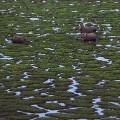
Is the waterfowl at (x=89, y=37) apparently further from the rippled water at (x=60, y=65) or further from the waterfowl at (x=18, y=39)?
the waterfowl at (x=18, y=39)

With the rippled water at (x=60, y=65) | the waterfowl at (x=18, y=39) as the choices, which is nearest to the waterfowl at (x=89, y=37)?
the rippled water at (x=60, y=65)

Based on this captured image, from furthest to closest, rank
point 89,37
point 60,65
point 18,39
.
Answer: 1. point 89,37
2. point 18,39
3. point 60,65

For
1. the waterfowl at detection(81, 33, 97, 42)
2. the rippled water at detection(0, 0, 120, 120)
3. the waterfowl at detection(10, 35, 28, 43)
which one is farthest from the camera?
the waterfowl at detection(81, 33, 97, 42)

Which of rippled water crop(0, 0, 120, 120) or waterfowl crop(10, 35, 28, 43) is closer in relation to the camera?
rippled water crop(0, 0, 120, 120)

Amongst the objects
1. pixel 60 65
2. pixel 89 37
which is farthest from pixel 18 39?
pixel 60 65

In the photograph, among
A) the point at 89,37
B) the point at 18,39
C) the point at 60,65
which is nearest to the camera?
the point at 60,65

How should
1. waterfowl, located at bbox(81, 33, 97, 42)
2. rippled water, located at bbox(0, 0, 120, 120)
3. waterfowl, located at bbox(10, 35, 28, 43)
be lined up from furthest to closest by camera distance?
waterfowl, located at bbox(81, 33, 97, 42) → waterfowl, located at bbox(10, 35, 28, 43) → rippled water, located at bbox(0, 0, 120, 120)

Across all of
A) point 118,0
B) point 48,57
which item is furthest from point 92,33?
point 118,0

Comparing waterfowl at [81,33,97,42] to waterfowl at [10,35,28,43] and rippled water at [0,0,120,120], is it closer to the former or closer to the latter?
rippled water at [0,0,120,120]

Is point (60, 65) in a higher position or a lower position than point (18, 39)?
lower

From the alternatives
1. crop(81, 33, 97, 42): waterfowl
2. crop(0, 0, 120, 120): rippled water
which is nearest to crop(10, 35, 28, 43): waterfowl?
crop(0, 0, 120, 120): rippled water

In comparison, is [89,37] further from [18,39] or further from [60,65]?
[60,65]

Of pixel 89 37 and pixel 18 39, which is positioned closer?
pixel 18 39

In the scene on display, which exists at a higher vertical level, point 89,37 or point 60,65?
point 89,37
